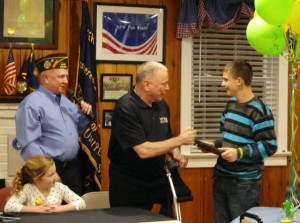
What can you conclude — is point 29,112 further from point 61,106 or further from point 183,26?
point 183,26

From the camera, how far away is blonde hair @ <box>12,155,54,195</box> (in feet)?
10.8

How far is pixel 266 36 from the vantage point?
10.2 ft

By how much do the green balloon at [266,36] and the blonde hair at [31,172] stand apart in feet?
4.60

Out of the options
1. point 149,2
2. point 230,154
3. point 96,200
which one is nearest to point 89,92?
point 149,2

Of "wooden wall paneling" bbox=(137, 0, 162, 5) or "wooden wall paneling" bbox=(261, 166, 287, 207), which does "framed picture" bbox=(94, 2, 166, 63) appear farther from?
"wooden wall paneling" bbox=(261, 166, 287, 207)

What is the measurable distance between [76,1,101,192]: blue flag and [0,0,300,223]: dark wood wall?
0.18 meters

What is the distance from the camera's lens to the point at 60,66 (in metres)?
3.97

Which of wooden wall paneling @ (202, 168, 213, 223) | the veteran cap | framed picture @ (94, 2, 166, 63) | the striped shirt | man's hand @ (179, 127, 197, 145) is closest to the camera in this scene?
man's hand @ (179, 127, 197, 145)

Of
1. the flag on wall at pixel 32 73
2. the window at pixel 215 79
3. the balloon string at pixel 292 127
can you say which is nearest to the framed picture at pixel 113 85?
the window at pixel 215 79

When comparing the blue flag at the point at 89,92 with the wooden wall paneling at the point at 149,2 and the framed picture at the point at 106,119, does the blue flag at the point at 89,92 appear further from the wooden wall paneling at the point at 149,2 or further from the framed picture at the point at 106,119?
the wooden wall paneling at the point at 149,2

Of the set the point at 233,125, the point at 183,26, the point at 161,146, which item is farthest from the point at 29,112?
the point at 183,26

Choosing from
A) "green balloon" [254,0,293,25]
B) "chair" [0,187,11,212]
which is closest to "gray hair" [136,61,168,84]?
"green balloon" [254,0,293,25]

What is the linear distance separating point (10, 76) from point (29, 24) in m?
0.47

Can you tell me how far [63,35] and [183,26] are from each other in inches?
40.2
